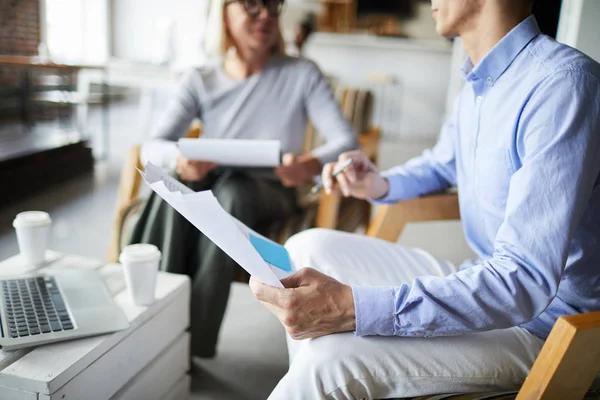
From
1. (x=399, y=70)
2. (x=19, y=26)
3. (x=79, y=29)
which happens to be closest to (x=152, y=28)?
(x=79, y=29)

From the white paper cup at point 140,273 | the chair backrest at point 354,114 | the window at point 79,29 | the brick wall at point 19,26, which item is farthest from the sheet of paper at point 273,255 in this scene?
the window at point 79,29

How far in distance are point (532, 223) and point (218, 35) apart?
4.17ft

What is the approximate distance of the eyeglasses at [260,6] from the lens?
1.58m

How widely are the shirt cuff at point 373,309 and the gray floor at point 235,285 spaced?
76 centimetres

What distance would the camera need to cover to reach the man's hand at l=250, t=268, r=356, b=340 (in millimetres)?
734

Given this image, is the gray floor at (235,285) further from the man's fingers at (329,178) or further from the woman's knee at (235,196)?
the man's fingers at (329,178)

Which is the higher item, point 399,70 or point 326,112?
point 399,70

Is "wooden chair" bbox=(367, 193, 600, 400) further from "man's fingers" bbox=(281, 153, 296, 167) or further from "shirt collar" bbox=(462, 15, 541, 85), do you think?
"man's fingers" bbox=(281, 153, 296, 167)

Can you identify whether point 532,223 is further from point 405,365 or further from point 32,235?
point 32,235

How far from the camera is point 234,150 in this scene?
1.31 m

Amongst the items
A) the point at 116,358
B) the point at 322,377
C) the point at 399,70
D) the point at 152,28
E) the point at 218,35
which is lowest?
the point at 116,358

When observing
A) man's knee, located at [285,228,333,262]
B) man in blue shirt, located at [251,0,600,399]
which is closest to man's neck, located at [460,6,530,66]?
man in blue shirt, located at [251,0,600,399]

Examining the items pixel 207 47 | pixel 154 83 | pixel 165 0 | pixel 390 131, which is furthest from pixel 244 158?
pixel 165 0

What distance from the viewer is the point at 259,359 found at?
5.20 ft
